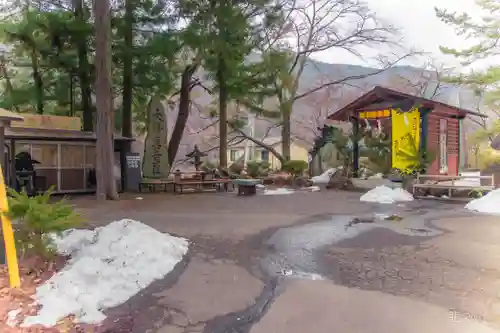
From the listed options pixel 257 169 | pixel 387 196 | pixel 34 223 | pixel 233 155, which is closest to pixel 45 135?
pixel 257 169

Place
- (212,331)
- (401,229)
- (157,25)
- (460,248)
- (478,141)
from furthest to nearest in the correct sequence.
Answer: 1. (157,25)
2. (478,141)
3. (401,229)
4. (460,248)
5. (212,331)

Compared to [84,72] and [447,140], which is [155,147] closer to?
Result: [84,72]

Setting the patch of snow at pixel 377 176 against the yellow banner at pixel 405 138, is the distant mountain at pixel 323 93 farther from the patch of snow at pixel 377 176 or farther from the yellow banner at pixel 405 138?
the yellow banner at pixel 405 138

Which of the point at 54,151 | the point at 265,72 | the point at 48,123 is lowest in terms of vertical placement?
the point at 54,151

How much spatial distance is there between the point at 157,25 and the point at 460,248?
13.7 m

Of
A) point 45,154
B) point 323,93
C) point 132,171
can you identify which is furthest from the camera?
point 323,93

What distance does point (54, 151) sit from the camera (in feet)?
42.6

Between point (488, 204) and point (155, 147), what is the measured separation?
32.0 ft

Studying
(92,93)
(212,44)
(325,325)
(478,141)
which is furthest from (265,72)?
(325,325)

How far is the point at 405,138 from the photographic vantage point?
13852 mm

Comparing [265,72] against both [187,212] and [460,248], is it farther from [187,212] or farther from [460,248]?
[460,248]

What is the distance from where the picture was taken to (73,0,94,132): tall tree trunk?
1445 cm

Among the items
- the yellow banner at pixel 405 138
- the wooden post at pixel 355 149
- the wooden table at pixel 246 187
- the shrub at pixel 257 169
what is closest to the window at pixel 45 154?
the wooden table at pixel 246 187

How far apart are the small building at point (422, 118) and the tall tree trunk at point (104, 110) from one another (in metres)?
8.65
